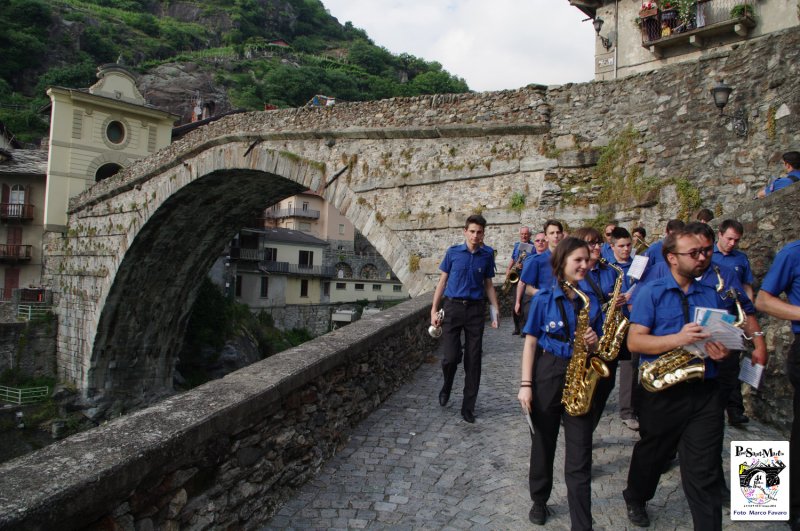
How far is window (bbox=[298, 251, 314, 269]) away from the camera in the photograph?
127ft

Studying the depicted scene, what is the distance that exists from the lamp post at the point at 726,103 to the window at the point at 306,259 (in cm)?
3324

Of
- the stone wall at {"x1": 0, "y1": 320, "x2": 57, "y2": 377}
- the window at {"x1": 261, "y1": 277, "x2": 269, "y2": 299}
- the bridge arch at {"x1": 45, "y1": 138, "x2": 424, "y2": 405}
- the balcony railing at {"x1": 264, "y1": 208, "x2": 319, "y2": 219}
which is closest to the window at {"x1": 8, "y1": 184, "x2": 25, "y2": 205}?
the bridge arch at {"x1": 45, "y1": 138, "x2": 424, "y2": 405}

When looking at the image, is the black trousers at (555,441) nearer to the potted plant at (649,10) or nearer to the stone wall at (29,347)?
the potted plant at (649,10)

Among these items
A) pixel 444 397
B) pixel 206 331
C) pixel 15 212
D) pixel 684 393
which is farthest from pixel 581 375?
pixel 15 212

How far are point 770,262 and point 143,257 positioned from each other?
1768cm

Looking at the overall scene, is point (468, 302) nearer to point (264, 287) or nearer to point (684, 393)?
point (684, 393)

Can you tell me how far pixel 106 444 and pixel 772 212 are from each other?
4.35 m

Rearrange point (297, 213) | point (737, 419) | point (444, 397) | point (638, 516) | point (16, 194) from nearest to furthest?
point (638, 516) < point (737, 419) < point (444, 397) < point (16, 194) < point (297, 213)

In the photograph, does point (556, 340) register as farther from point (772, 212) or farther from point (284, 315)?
point (284, 315)

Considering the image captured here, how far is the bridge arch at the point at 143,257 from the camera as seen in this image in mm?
15453

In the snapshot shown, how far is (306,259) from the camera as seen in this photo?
3941 cm

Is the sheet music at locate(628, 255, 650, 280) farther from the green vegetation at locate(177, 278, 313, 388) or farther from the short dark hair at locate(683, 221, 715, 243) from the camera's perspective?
the green vegetation at locate(177, 278, 313, 388)

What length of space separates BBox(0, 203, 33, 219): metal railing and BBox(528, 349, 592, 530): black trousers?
2582 cm

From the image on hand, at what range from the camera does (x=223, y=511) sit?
266 cm
